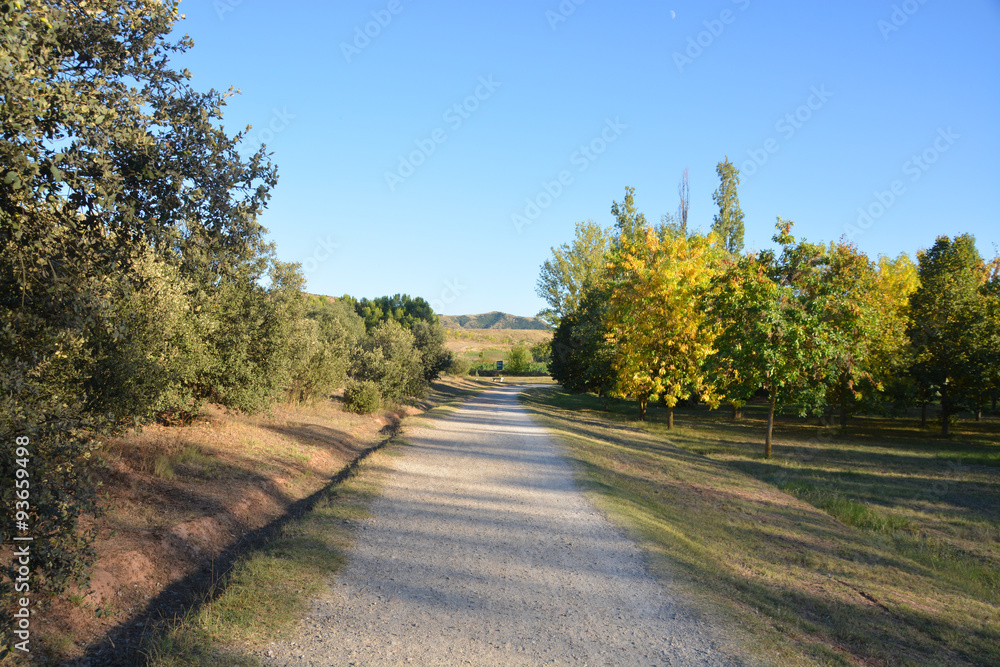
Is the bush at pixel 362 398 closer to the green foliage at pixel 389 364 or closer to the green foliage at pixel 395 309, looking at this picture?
the green foliage at pixel 389 364

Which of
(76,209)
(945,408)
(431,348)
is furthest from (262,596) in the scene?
(431,348)

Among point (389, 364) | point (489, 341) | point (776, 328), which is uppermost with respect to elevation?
point (489, 341)

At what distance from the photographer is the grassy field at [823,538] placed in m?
5.13

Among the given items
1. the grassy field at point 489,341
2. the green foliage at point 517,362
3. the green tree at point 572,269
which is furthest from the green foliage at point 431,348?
the grassy field at point 489,341

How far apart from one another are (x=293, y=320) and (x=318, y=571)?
9.88m

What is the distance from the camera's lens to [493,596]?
516cm

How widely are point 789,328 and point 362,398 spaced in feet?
49.9

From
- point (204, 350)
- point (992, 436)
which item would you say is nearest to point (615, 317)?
point (204, 350)

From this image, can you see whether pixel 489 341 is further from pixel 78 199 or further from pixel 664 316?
pixel 78 199

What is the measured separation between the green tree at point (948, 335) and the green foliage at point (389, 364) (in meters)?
24.1

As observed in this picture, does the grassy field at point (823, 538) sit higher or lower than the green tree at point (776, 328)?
lower

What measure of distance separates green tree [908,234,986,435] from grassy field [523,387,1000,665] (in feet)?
13.3

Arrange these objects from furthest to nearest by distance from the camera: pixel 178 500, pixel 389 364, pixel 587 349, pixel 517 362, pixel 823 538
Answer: pixel 517 362, pixel 587 349, pixel 389 364, pixel 823 538, pixel 178 500

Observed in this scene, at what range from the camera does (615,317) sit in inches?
927
